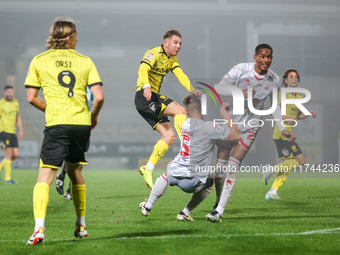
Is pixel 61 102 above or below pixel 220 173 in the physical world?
above

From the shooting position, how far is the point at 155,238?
10.9ft

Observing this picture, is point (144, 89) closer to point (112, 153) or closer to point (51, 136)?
point (51, 136)

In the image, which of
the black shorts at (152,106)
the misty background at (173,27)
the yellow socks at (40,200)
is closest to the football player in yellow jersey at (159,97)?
the black shorts at (152,106)

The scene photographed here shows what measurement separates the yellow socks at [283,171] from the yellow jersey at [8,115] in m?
6.89

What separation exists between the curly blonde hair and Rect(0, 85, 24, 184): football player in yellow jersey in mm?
7518

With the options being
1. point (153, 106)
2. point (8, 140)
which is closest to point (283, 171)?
point (153, 106)

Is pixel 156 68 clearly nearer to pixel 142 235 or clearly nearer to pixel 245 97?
pixel 245 97

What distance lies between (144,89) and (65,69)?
1839 millimetres

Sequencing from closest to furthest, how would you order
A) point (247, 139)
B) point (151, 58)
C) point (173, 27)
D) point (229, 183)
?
point (229, 183)
point (247, 139)
point (151, 58)
point (173, 27)

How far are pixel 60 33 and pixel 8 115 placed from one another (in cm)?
796

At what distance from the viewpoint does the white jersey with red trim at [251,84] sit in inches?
183

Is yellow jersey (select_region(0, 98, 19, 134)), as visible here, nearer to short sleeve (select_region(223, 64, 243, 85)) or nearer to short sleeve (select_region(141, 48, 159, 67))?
short sleeve (select_region(141, 48, 159, 67))

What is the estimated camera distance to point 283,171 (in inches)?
268

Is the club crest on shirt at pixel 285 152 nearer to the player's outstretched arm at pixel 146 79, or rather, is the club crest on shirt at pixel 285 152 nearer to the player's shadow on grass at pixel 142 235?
the player's outstretched arm at pixel 146 79
